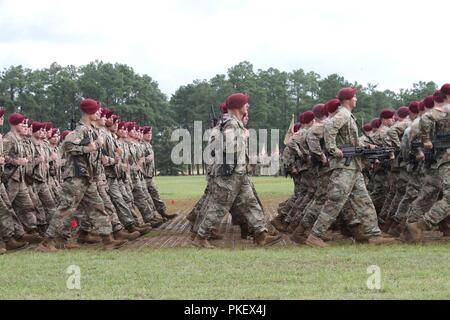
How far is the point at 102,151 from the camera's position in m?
12.4

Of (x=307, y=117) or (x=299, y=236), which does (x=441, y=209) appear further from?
(x=307, y=117)

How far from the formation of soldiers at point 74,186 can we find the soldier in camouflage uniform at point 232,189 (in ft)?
5.36

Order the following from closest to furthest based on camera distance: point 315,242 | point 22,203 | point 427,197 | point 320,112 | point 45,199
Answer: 1. point 315,242
2. point 427,197
3. point 22,203
4. point 320,112
5. point 45,199

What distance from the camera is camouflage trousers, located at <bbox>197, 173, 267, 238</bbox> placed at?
35.9 ft

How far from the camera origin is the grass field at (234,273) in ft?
22.5

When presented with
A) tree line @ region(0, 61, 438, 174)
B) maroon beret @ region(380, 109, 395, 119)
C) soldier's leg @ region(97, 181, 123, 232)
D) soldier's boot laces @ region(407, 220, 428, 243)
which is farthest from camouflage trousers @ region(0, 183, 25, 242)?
tree line @ region(0, 61, 438, 174)

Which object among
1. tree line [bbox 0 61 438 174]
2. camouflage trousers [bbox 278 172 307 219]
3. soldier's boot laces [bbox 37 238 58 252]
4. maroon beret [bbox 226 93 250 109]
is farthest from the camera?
tree line [bbox 0 61 438 174]

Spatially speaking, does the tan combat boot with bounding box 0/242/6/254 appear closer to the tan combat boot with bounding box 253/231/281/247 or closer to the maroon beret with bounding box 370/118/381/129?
the tan combat boot with bounding box 253/231/281/247

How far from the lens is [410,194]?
40.5 feet

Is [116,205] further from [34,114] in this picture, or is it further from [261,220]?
[34,114]

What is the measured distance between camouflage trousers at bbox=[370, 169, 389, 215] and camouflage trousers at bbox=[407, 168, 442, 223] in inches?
114

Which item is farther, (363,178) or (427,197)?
(363,178)

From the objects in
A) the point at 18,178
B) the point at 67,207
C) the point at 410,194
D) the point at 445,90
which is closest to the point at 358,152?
the point at 445,90

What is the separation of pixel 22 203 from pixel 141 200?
3.60 metres
